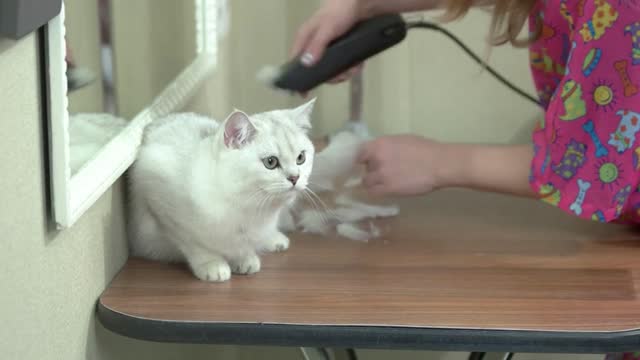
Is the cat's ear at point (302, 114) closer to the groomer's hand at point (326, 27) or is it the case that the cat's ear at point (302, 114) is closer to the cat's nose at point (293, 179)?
A: the cat's nose at point (293, 179)

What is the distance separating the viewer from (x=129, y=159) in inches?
35.1

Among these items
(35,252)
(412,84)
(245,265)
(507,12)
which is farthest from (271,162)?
(412,84)

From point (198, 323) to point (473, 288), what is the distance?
0.25 m

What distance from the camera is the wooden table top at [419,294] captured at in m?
0.75

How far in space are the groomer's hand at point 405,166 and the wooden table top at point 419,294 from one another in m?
0.05

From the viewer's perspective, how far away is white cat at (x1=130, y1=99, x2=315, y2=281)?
2.74ft

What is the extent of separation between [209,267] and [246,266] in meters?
0.04

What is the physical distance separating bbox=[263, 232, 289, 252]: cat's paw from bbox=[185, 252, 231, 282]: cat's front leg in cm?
7

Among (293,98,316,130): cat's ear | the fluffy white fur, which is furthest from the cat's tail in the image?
(293,98,316,130): cat's ear

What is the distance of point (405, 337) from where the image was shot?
0.75 metres

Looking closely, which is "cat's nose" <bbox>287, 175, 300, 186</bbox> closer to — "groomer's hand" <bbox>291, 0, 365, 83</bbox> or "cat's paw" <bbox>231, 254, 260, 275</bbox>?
"cat's paw" <bbox>231, 254, 260, 275</bbox>

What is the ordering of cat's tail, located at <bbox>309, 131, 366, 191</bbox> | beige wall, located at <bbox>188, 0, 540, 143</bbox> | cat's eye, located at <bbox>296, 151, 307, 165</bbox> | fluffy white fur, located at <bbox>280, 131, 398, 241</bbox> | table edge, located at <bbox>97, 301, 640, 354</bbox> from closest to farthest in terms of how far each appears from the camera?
1. table edge, located at <bbox>97, 301, 640, 354</bbox>
2. cat's eye, located at <bbox>296, 151, 307, 165</bbox>
3. fluffy white fur, located at <bbox>280, 131, 398, 241</bbox>
4. cat's tail, located at <bbox>309, 131, 366, 191</bbox>
5. beige wall, located at <bbox>188, 0, 540, 143</bbox>

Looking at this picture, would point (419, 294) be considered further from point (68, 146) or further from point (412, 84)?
point (412, 84)

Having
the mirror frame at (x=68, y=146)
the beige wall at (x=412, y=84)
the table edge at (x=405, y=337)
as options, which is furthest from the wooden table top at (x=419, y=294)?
the beige wall at (x=412, y=84)
